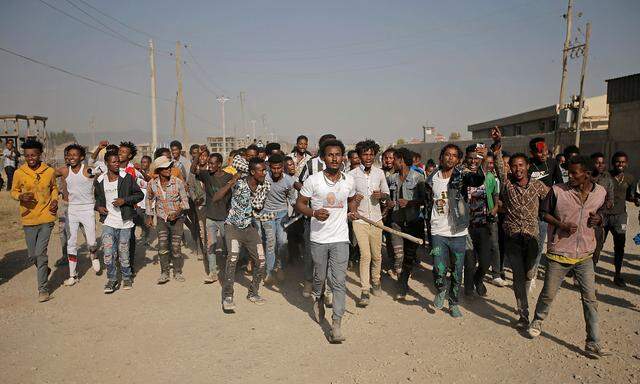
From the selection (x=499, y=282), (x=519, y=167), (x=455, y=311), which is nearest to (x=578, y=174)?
(x=519, y=167)

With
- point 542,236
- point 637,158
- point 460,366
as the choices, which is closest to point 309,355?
point 460,366

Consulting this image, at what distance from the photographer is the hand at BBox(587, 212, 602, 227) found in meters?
4.00

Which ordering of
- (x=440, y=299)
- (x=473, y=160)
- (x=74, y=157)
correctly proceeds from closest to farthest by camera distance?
(x=440, y=299) < (x=473, y=160) < (x=74, y=157)

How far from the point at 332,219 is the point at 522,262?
2.36m

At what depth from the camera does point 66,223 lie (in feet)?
23.0

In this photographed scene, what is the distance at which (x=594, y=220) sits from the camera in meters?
4.01

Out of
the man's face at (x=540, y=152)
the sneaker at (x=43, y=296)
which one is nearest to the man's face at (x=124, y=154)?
the sneaker at (x=43, y=296)

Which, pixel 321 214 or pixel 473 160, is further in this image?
pixel 473 160

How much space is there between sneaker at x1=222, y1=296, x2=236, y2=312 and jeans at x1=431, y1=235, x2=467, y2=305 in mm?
2736

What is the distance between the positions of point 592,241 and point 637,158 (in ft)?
57.0

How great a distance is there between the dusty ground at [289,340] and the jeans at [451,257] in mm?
397

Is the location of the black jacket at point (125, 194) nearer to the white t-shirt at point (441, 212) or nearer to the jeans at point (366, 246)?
the jeans at point (366, 246)

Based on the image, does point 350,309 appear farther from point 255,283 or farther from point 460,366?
point 460,366

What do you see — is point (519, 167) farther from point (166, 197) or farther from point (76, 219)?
point (76, 219)
